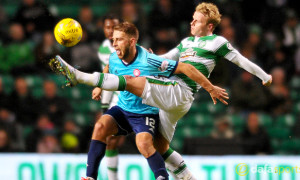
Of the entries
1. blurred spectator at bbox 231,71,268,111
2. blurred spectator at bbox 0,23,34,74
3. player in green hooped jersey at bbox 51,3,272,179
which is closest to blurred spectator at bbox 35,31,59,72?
blurred spectator at bbox 0,23,34,74

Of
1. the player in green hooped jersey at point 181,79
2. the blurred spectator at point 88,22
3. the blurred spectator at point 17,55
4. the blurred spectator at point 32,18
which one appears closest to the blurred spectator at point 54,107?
the blurred spectator at point 17,55

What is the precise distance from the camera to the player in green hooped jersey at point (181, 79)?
233 inches

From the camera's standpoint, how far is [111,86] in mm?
5867

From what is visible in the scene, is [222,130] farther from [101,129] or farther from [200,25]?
[101,129]

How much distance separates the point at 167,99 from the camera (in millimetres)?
6207

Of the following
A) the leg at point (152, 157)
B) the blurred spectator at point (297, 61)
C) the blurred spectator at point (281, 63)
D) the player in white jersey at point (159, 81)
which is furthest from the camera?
the blurred spectator at point (297, 61)

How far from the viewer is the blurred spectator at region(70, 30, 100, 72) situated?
423 inches

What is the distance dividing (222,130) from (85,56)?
2.68m

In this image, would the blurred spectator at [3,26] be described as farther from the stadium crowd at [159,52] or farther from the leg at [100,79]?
the leg at [100,79]

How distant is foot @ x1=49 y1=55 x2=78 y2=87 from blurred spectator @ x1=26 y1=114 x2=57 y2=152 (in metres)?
4.60

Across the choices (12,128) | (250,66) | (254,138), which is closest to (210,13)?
(250,66)

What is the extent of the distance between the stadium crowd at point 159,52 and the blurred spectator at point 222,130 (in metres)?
0.02

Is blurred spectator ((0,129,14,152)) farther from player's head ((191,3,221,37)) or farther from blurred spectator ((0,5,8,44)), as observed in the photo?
player's head ((191,3,221,37))

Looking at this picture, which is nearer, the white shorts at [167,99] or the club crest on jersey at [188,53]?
the white shorts at [167,99]
